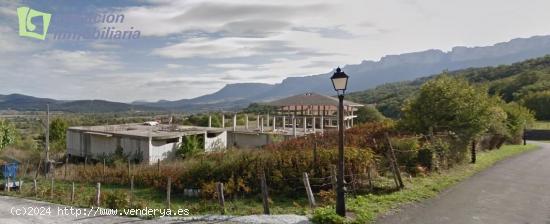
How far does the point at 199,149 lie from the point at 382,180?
17.5 metres

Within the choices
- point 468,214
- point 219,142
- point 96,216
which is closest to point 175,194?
point 96,216

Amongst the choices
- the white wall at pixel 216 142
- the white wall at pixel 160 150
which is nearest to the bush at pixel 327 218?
the white wall at pixel 160 150

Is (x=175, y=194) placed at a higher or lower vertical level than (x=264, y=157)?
lower

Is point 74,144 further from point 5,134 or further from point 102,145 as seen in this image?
point 5,134

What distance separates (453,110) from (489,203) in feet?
23.1

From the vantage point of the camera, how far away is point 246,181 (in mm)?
14062

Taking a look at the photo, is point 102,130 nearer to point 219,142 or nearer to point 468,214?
point 219,142

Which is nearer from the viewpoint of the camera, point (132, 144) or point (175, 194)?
point (175, 194)

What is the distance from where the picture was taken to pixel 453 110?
1675cm

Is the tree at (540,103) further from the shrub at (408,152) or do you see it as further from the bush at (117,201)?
the bush at (117,201)

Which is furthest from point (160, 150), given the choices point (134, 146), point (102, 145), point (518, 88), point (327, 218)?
point (518, 88)

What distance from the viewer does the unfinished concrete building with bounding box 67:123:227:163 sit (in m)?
25.7

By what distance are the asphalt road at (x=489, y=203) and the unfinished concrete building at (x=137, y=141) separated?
18.0m

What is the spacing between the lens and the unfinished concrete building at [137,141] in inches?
1013
